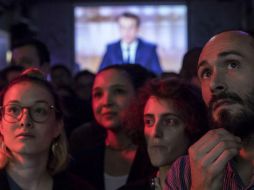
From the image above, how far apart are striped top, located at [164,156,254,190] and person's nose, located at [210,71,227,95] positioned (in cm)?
21

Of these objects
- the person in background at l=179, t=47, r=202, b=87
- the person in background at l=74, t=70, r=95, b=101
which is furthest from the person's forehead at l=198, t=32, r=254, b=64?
the person in background at l=74, t=70, r=95, b=101

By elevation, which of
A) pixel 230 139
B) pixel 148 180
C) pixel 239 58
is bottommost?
pixel 148 180

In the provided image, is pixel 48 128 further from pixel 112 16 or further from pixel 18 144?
pixel 112 16

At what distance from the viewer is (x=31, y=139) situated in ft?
8.32

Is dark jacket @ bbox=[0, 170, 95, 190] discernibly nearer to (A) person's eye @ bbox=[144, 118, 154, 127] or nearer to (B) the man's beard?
(A) person's eye @ bbox=[144, 118, 154, 127]

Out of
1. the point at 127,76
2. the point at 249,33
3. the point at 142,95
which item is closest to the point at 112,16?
the point at 127,76

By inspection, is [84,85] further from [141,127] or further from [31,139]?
[31,139]

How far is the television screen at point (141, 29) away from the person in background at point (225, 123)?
30.0ft

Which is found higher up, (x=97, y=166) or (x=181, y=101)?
(x=181, y=101)

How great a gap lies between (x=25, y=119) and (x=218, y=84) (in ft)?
3.51

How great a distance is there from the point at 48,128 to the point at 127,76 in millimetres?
952

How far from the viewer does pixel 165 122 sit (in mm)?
2578

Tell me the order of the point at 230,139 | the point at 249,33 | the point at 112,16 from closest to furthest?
the point at 230,139 → the point at 249,33 → the point at 112,16

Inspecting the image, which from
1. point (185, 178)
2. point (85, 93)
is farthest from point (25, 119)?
point (85, 93)
